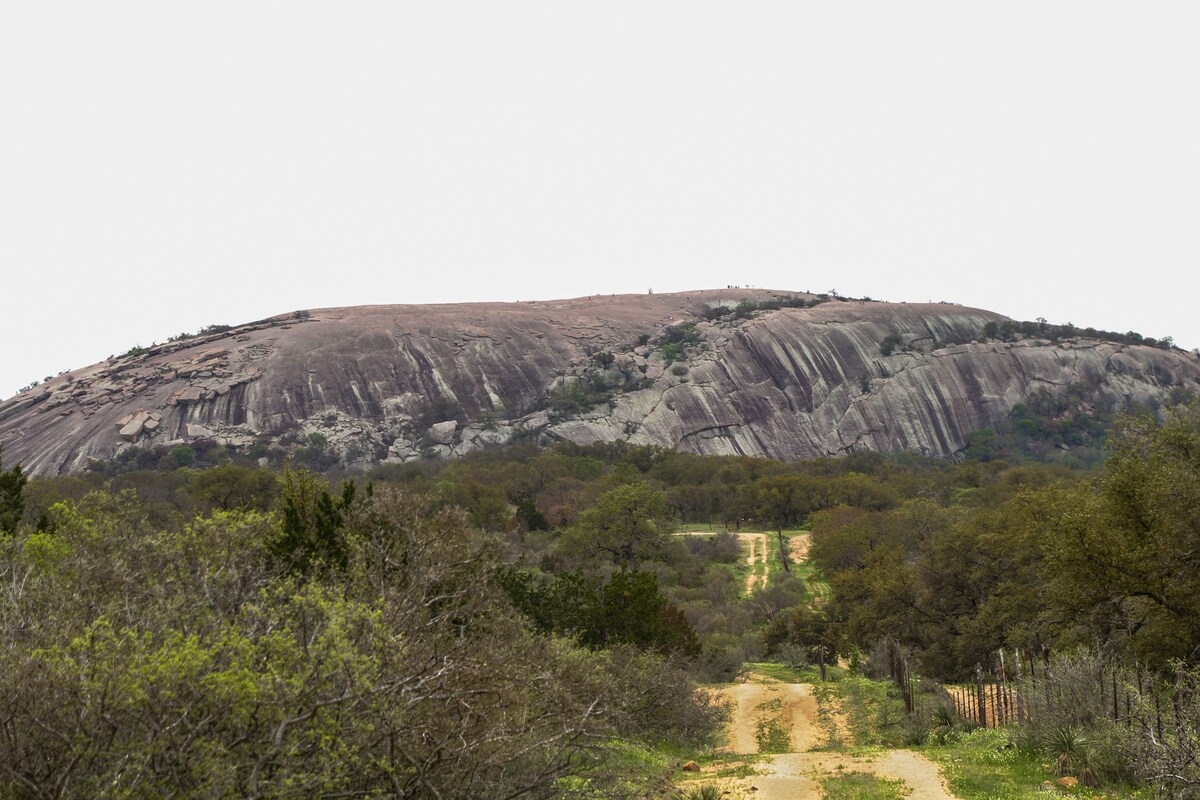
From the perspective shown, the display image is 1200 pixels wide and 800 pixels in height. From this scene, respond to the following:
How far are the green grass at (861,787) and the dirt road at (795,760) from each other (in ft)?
0.50

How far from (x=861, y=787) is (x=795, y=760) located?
4.02 metres

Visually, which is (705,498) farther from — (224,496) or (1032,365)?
(1032,365)

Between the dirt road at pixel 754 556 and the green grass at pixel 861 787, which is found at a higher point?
the green grass at pixel 861 787

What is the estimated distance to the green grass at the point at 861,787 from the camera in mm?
13680

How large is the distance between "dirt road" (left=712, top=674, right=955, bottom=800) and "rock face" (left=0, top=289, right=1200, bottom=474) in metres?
78.4

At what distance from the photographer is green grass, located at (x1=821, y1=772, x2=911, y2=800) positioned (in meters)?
13.7

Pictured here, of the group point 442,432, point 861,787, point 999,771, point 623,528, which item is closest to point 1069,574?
point 999,771

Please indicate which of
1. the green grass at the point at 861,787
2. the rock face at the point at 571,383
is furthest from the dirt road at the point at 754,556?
the green grass at the point at 861,787

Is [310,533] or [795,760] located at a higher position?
[310,533]

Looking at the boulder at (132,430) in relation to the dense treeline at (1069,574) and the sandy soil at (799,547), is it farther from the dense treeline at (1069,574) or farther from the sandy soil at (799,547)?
the dense treeline at (1069,574)

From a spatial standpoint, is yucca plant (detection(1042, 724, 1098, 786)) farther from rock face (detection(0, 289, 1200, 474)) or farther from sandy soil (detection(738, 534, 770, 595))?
rock face (detection(0, 289, 1200, 474))

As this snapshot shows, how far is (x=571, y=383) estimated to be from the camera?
11819cm

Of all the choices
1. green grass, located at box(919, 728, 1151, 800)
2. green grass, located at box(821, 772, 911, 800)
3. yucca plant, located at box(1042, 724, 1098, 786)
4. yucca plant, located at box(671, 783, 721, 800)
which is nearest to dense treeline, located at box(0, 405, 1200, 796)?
yucca plant, located at box(671, 783, 721, 800)

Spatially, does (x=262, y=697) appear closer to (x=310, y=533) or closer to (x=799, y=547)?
(x=310, y=533)
